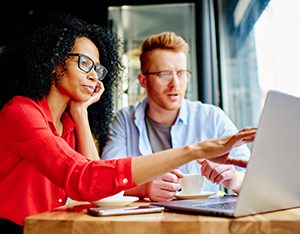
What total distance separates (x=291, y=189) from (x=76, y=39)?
98 centimetres

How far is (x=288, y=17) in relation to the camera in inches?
62.5

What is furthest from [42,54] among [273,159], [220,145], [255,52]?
[255,52]

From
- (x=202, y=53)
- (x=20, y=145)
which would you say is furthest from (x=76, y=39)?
(x=202, y=53)

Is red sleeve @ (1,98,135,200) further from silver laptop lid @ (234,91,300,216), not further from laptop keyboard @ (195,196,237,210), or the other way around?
silver laptop lid @ (234,91,300,216)

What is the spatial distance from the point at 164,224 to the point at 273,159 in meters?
0.25

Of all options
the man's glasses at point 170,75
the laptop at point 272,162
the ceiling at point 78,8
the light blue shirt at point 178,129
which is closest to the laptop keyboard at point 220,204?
the laptop at point 272,162

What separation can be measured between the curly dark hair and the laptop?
0.80m

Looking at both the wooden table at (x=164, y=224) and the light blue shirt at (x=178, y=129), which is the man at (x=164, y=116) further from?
the wooden table at (x=164, y=224)

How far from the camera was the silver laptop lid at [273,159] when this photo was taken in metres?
0.63

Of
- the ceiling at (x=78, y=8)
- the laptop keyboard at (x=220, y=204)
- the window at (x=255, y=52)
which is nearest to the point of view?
the laptop keyboard at (x=220, y=204)

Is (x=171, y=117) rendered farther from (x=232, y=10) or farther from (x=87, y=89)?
(x=232, y=10)

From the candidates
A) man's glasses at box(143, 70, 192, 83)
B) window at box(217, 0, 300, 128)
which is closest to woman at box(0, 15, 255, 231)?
man's glasses at box(143, 70, 192, 83)

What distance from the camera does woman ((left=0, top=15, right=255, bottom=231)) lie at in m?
0.83

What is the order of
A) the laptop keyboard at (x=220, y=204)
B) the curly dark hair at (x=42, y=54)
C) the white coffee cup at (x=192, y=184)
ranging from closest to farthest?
the laptop keyboard at (x=220, y=204) < the white coffee cup at (x=192, y=184) < the curly dark hair at (x=42, y=54)
